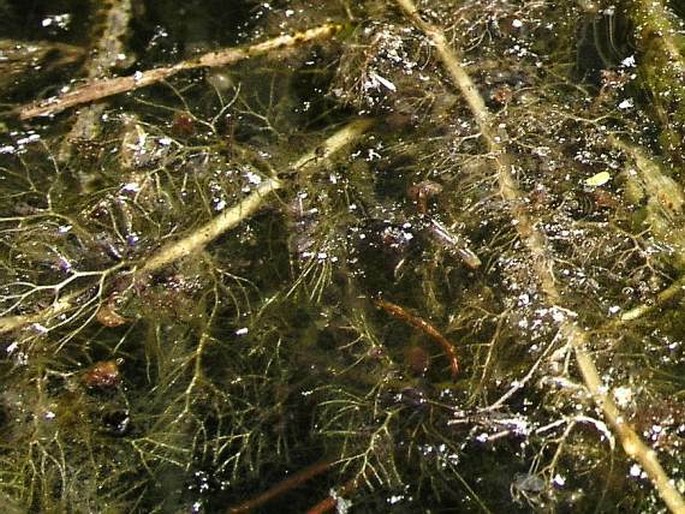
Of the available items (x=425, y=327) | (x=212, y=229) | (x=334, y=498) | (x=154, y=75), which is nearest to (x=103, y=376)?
(x=212, y=229)

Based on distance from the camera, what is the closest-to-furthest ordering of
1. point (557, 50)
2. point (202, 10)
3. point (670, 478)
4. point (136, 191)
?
point (670, 478) → point (136, 191) → point (557, 50) → point (202, 10)

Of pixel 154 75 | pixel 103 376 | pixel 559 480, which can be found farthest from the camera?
pixel 154 75

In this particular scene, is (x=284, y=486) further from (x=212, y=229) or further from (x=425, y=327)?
(x=212, y=229)

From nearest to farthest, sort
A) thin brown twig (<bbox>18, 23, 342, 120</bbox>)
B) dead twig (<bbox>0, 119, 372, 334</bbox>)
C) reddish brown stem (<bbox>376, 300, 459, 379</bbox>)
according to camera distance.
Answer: reddish brown stem (<bbox>376, 300, 459, 379</bbox>) < dead twig (<bbox>0, 119, 372, 334</bbox>) < thin brown twig (<bbox>18, 23, 342, 120</bbox>)

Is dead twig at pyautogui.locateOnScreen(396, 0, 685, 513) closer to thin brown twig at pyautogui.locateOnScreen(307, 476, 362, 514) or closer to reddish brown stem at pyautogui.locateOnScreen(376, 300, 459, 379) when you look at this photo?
reddish brown stem at pyautogui.locateOnScreen(376, 300, 459, 379)

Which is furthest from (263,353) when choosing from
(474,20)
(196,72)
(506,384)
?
(474,20)

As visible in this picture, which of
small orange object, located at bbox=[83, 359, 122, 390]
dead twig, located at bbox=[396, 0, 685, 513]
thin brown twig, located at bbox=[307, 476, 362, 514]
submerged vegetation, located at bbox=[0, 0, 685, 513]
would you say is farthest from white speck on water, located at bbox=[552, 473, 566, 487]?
small orange object, located at bbox=[83, 359, 122, 390]

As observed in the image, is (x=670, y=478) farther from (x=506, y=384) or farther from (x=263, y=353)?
(x=263, y=353)
